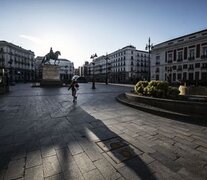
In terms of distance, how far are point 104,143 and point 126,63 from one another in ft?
222

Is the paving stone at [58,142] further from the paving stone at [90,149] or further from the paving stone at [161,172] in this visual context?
the paving stone at [161,172]

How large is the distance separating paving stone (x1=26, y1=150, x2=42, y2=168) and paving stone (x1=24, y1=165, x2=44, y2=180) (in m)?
0.13

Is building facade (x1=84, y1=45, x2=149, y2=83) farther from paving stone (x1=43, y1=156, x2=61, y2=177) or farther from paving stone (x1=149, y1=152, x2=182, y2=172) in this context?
paving stone (x1=43, y1=156, x2=61, y2=177)

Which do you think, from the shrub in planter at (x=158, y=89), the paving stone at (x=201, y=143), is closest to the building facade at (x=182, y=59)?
the shrub in planter at (x=158, y=89)

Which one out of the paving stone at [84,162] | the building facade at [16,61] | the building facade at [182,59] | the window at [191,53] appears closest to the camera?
the paving stone at [84,162]

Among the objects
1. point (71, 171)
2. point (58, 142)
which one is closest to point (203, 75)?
point (58, 142)

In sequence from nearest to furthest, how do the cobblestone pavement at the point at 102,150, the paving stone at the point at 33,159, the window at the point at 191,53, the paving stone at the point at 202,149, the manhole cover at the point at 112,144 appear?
1. the cobblestone pavement at the point at 102,150
2. the paving stone at the point at 33,159
3. the paving stone at the point at 202,149
4. the manhole cover at the point at 112,144
5. the window at the point at 191,53

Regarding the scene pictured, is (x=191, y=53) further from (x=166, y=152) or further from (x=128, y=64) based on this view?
(x=166, y=152)

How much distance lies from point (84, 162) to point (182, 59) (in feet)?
141

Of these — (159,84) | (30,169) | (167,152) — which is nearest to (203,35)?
(159,84)

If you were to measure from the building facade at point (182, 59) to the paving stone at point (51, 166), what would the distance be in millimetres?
36692

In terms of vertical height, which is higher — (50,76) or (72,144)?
(50,76)

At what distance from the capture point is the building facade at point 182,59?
33.3 metres

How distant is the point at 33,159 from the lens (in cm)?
273
